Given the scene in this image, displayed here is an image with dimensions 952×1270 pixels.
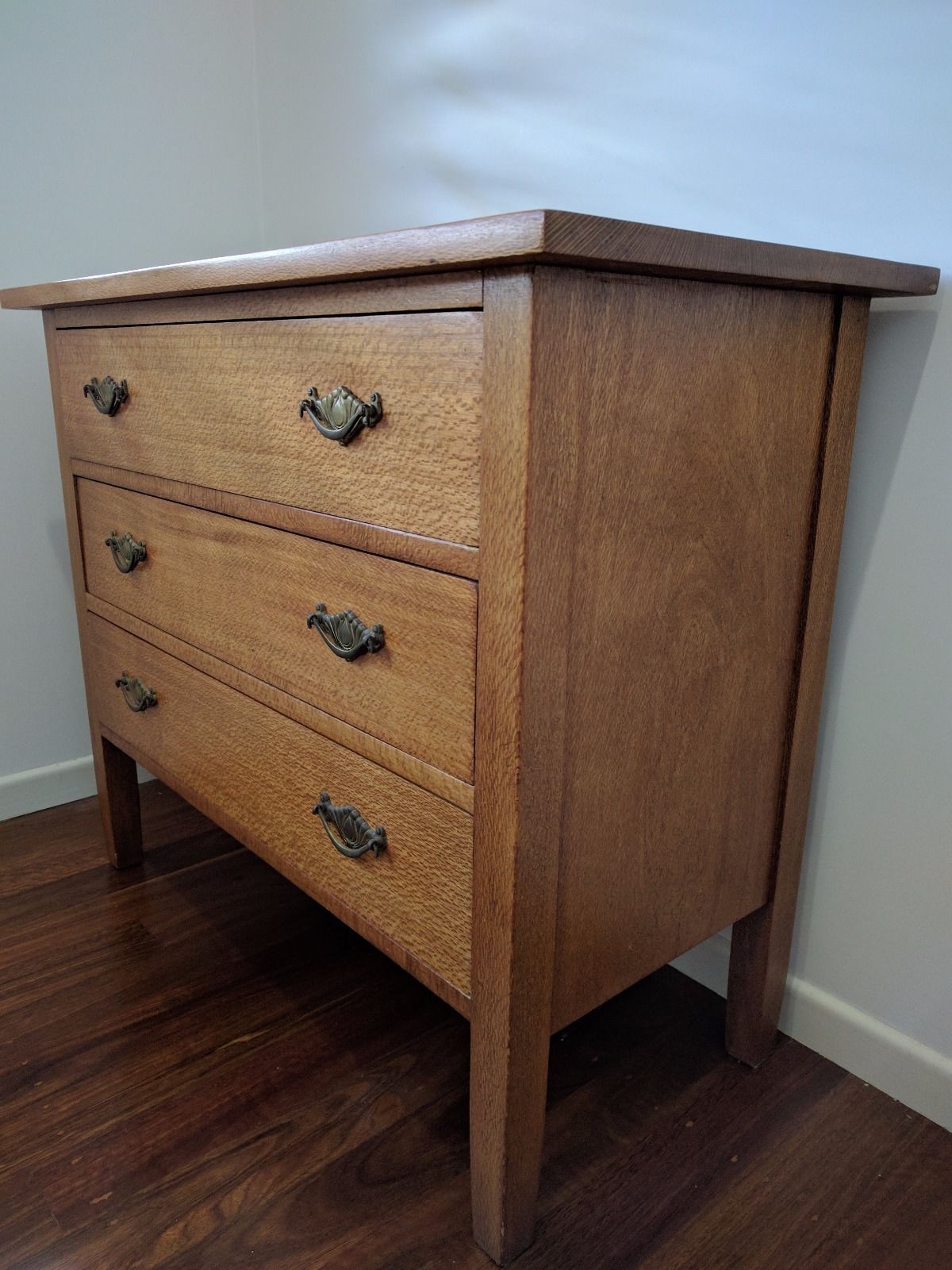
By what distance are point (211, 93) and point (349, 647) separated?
1308mm

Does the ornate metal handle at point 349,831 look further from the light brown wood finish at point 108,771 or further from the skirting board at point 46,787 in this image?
the skirting board at point 46,787

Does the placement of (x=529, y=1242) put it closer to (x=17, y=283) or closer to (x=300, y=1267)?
(x=300, y=1267)

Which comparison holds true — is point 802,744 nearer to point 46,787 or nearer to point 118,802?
point 118,802

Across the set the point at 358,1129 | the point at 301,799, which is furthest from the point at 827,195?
the point at 358,1129

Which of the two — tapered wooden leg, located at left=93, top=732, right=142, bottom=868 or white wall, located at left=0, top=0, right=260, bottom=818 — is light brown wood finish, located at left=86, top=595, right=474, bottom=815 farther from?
white wall, located at left=0, top=0, right=260, bottom=818

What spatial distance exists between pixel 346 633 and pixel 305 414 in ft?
0.65

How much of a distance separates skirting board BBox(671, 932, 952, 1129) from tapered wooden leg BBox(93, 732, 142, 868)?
88 cm

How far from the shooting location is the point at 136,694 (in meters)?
1.29

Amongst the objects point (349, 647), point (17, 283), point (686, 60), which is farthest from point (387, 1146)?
point (17, 283)

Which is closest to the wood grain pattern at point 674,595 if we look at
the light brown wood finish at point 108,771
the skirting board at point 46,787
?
the light brown wood finish at point 108,771

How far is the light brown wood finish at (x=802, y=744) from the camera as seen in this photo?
2.99ft

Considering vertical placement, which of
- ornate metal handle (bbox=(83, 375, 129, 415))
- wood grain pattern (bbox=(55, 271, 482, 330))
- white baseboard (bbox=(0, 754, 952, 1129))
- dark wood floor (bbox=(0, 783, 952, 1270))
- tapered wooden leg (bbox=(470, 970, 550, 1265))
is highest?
wood grain pattern (bbox=(55, 271, 482, 330))

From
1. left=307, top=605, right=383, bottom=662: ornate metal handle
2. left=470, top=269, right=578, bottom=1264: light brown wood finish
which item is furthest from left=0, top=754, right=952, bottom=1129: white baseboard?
left=307, top=605, right=383, bottom=662: ornate metal handle

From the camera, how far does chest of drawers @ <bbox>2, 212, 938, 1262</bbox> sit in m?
0.70
